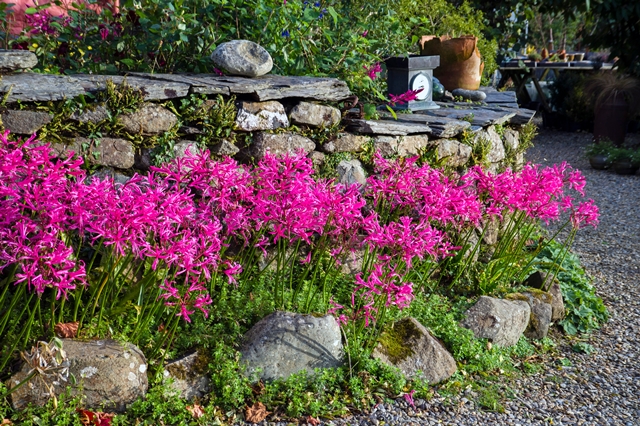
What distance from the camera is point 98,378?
2.62 metres

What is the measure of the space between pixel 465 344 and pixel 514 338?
452 millimetres

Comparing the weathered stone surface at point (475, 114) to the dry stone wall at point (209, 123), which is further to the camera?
the weathered stone surface at point (475, 114)

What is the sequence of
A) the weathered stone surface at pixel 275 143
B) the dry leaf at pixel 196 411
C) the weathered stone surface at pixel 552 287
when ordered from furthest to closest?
the weathered stone surface at pixel 552 287 < the weathered stone surface at pixel 275 143 < the dry leaf at pixel 196 411

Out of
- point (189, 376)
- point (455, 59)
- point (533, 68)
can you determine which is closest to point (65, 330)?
point (189, 376)

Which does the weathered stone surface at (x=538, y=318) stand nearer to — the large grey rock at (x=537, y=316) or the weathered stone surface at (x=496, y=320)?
the large grey rock at (x=537, y=316)

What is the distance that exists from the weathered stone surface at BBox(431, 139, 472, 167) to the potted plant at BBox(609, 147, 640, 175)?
495cm

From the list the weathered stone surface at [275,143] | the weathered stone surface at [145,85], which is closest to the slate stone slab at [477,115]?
the weathered stone surface at [275,143]

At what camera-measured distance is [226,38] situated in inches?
165

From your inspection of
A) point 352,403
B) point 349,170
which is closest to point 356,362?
point 352,403

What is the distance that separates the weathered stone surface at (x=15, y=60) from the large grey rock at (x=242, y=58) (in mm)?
994

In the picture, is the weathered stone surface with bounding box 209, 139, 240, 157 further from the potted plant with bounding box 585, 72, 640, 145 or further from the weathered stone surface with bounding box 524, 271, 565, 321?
the potted plant with bounding box 585, 72, 640, 145

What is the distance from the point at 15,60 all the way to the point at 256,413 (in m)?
1.97

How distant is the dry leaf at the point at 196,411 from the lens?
2.69 metres

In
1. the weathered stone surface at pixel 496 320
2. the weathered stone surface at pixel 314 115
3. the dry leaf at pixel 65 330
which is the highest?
the weathered stone surface at pixel 314 115
